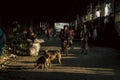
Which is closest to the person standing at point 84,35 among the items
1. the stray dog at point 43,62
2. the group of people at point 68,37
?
the group of people at point 68,37

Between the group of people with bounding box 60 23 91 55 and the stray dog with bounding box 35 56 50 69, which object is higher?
the group of people with bounding box 60 23 91 55

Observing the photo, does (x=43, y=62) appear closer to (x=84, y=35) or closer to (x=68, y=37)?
(x=84, y=35)

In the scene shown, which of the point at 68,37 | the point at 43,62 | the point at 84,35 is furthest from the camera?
the point at 68,37

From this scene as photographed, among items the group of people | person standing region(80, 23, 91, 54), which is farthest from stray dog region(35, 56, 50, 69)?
the group of people

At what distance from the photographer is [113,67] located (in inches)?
675

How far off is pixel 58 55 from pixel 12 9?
12822 millimetres

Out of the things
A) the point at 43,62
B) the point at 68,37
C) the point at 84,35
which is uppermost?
the point at 84,35

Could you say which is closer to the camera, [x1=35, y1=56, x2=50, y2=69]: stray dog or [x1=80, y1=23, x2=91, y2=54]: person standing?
[x1=35, y1=56, x2=50, y2=69]: stray dog

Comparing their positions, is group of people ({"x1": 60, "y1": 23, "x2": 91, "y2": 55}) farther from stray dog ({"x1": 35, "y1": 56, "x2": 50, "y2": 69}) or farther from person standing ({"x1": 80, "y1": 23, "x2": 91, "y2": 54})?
stray dog ({"x1": 35, "y1": 56, "x2": 50, "y2": 69})

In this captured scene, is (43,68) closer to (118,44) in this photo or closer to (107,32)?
(118,44)

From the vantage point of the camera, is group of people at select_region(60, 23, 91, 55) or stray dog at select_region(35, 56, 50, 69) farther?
group of people at select_region(60, 23, 91, 55)

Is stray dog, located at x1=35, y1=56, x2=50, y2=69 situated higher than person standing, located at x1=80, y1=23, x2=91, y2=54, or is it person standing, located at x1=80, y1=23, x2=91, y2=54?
person standing, located at x1=80, y1=23, x2=91, y2=54

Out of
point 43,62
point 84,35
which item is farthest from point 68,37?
point 43,62

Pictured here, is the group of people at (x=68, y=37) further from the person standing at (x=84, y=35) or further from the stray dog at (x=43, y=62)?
the stray dog at (x=43, y=62)
